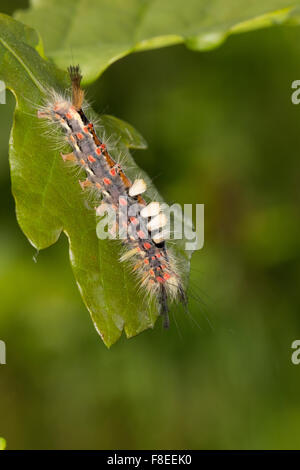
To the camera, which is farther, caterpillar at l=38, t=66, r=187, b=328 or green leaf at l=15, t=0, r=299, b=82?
caterpillar at l=38, t=66, r=187, b=328

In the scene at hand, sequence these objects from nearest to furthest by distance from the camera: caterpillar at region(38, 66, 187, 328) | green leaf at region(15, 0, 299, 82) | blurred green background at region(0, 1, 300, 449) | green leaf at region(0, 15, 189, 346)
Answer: green leaf at region(0, 15, 189, 346) < green leaf at region(15, 0, 299, 82) < caterpillar at region(38, 66, 187, 328) < blurred green background at region(0, 1, 300, 449)

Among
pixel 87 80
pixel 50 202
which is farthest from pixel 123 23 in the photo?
pixel 50 202

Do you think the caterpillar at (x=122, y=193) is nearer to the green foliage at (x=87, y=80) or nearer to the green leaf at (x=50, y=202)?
the green foliage at (x=87, y=80)

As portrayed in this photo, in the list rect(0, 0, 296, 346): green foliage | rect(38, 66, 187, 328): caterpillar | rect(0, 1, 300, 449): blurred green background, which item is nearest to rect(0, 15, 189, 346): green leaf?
rect(0, 0, 296, 346): green foliage

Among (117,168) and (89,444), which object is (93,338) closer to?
(89,444)

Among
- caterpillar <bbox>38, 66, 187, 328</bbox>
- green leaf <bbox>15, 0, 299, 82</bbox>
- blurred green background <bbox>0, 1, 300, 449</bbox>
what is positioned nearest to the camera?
green leaf <bbox>15, 0, 299, 82</bbox>

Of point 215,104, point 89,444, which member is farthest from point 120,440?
point 215,104

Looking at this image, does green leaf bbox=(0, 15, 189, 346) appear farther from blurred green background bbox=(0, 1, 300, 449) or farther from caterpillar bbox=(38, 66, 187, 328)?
blurred green background bbox=(0, 1, 300, 449)
